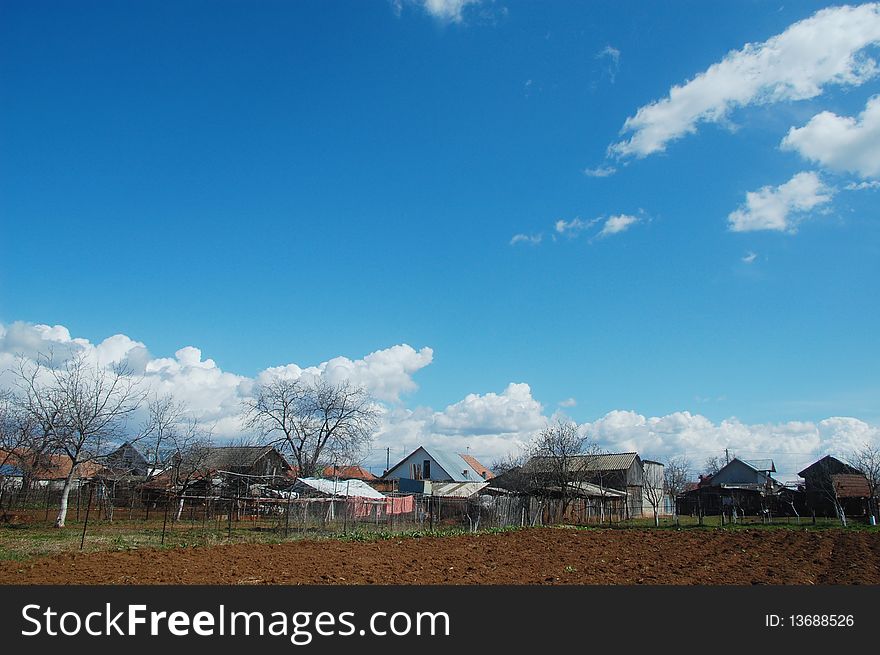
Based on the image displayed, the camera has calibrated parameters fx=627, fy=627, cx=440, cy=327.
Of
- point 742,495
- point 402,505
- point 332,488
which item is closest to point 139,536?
point 332,488

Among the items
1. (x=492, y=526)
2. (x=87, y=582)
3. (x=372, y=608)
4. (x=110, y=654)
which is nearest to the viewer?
(x=110, y=654)

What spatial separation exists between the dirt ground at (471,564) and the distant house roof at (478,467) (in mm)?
51465

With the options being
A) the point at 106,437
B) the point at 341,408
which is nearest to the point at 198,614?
the point at 106,437

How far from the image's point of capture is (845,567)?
51.3ft

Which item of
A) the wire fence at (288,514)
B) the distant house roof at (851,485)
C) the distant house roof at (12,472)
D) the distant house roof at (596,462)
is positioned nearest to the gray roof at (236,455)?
the wire fence at (288,514)

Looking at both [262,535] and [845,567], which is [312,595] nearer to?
[845,567]

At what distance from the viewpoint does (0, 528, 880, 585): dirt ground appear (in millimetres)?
12680

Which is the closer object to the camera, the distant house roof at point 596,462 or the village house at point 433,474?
the distant house roof at point 596,462

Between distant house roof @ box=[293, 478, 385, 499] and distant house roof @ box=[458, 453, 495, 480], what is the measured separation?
31.6m

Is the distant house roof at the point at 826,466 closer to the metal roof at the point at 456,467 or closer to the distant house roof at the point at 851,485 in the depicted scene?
the distant house roof at the point at 851,485

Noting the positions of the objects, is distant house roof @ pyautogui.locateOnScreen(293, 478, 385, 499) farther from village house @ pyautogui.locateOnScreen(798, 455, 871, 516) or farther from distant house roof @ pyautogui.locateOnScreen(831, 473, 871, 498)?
distant house roof @ pyautogui.locateOnScreen(831, 473, 871, 498)

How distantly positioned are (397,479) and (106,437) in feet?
134

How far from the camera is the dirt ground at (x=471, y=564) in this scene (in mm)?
12680

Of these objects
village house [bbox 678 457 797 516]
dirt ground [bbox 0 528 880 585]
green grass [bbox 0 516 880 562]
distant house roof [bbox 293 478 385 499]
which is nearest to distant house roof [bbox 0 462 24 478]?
green grass [bbox 0 516 880 562]
